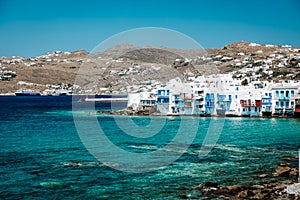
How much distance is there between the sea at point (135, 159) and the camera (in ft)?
59.2

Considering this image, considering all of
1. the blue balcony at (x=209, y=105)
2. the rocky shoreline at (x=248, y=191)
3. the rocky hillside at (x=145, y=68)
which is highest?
the rocky hillside at (x=145, y=68)

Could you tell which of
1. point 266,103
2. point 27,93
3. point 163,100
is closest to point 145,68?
point 27,93

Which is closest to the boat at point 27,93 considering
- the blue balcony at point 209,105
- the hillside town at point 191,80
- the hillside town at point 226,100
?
the hillside town at point 191,80

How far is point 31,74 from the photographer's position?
18400 centimetres

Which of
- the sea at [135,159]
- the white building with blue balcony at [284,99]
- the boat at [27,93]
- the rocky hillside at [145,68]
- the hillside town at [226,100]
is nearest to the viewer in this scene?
the sea at [135,159]

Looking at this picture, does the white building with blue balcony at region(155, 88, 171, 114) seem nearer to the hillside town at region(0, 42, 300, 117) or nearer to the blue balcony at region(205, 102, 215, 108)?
the hillside town at region(0, 42, 300, 117)

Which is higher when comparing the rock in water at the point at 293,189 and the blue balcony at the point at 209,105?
the blue balcony at the point at 209,105

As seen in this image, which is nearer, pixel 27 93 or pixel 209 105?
pixel 209 105

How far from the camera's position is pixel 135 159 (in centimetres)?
2462

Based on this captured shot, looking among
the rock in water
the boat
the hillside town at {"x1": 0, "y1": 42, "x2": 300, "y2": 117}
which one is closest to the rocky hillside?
the hillside town at {"x1": 0, "y1": 42, "x2": 300, "y2": 117}

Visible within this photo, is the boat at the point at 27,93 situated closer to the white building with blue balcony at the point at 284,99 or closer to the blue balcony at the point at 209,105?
the blue balcony at the point at 209,105

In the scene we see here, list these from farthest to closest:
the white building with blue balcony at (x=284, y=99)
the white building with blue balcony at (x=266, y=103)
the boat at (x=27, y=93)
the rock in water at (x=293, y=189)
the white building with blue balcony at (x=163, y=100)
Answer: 1. the boat at (x=27, y=93)
2. the white building with blue balcony at (x=163, y=100)
3. the white building with blue balcony at (x=266, y=103)
4. the white building with blue balcony at (x=284, y=99)
5. the rock in water at (x=293, y=189)

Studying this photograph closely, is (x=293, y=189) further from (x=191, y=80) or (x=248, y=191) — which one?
(x=191, y=80)

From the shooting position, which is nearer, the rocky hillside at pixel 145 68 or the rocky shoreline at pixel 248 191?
the rocky shoreline at pixel 248 191
